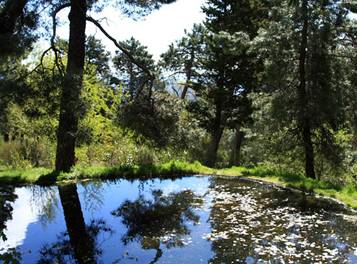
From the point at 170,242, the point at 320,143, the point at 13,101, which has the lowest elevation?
the point at 170,242

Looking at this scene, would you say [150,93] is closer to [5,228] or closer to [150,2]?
[150,2]

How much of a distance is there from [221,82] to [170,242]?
1469 centimetres

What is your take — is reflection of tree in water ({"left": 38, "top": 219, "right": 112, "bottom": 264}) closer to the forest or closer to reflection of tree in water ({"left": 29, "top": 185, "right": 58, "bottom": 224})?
the forest

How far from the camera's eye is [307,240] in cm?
632

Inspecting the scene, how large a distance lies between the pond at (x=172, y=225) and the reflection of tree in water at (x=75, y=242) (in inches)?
0.5

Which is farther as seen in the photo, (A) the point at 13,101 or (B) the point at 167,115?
(B) the point at 167,115

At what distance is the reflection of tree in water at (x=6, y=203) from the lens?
7214 mm

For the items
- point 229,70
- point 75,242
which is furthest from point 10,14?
point 229,70

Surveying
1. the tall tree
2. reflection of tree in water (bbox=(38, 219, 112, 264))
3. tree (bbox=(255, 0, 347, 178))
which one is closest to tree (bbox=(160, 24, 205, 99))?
the tall tree

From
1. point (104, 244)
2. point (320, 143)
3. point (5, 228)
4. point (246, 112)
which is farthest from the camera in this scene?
point (246, 112)

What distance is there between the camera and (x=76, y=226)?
6.89m

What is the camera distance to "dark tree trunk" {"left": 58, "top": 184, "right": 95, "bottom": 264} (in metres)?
5.65

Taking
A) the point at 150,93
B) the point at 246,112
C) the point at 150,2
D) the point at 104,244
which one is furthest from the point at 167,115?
the point at 246,112

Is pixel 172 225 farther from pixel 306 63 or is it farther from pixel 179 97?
pixel 306 63
